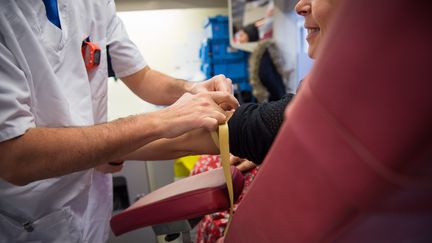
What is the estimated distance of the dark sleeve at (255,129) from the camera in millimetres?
678

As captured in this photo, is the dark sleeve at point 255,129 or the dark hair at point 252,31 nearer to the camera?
the dark sleeve at point 255,129

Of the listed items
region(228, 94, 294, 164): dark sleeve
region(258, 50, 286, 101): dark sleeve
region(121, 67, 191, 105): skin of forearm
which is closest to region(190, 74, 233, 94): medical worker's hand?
region(228, 94, 294, 164): dark sleeve

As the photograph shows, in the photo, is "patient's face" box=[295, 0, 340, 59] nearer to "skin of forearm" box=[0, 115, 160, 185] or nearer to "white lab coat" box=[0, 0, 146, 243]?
"skin of forearm" box=[0, 115, 160, 185]

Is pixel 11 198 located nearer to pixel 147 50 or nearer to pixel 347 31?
pixel 347 31

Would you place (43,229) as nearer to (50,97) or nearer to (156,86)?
(50,97)

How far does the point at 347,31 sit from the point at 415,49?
4 centimetres

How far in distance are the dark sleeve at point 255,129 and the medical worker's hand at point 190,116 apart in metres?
0.10

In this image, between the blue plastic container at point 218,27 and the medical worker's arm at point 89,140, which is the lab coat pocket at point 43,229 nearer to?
the medical worker's arm at point 89,140

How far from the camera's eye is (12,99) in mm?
541

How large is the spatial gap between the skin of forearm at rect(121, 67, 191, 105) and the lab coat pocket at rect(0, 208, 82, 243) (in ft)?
1.58

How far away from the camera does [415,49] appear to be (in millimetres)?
172

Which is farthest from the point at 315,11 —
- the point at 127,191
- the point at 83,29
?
the point at 127,191

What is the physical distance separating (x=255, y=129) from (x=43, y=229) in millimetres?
597

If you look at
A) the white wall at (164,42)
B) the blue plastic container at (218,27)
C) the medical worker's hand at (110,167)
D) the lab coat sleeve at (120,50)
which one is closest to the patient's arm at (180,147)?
the medical worker's hand at (110,167)
